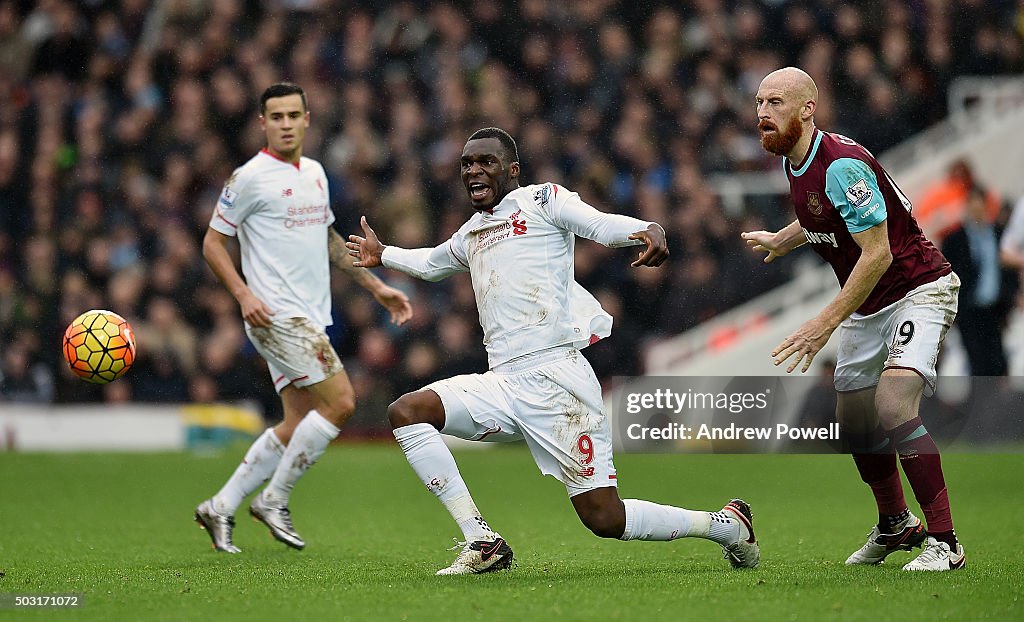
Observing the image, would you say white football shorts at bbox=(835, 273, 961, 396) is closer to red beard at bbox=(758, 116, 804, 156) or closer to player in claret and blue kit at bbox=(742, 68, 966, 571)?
player in claret and blue kit at bbox=(742, 68, 966, 571)

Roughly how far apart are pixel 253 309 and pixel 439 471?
6.78 feet

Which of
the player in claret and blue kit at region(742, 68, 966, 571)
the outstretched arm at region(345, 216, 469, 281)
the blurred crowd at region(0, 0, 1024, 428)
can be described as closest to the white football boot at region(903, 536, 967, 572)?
the player in claret and blue kit at region(742, 68, 966, 571)

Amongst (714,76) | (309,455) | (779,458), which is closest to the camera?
(309,455)

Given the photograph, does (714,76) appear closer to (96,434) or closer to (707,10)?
(707,10)

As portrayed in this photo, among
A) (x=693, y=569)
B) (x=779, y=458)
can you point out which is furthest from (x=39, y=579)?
(x=779, y=458)

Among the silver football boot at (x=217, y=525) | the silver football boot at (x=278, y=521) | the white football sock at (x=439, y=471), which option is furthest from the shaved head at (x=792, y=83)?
the silver football boot at (x=217, y=525)

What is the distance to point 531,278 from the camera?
682 centimetres

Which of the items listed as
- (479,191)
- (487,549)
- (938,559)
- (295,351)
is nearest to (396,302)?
(295,351)

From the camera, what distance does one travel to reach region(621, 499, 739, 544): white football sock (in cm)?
666

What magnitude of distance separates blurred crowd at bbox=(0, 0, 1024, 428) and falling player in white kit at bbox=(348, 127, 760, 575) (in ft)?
28.5

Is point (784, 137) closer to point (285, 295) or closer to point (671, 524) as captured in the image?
point (671, 524)

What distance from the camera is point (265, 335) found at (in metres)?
8.46

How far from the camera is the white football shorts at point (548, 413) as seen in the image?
666 cm

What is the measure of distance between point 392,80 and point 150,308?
4.53 m
